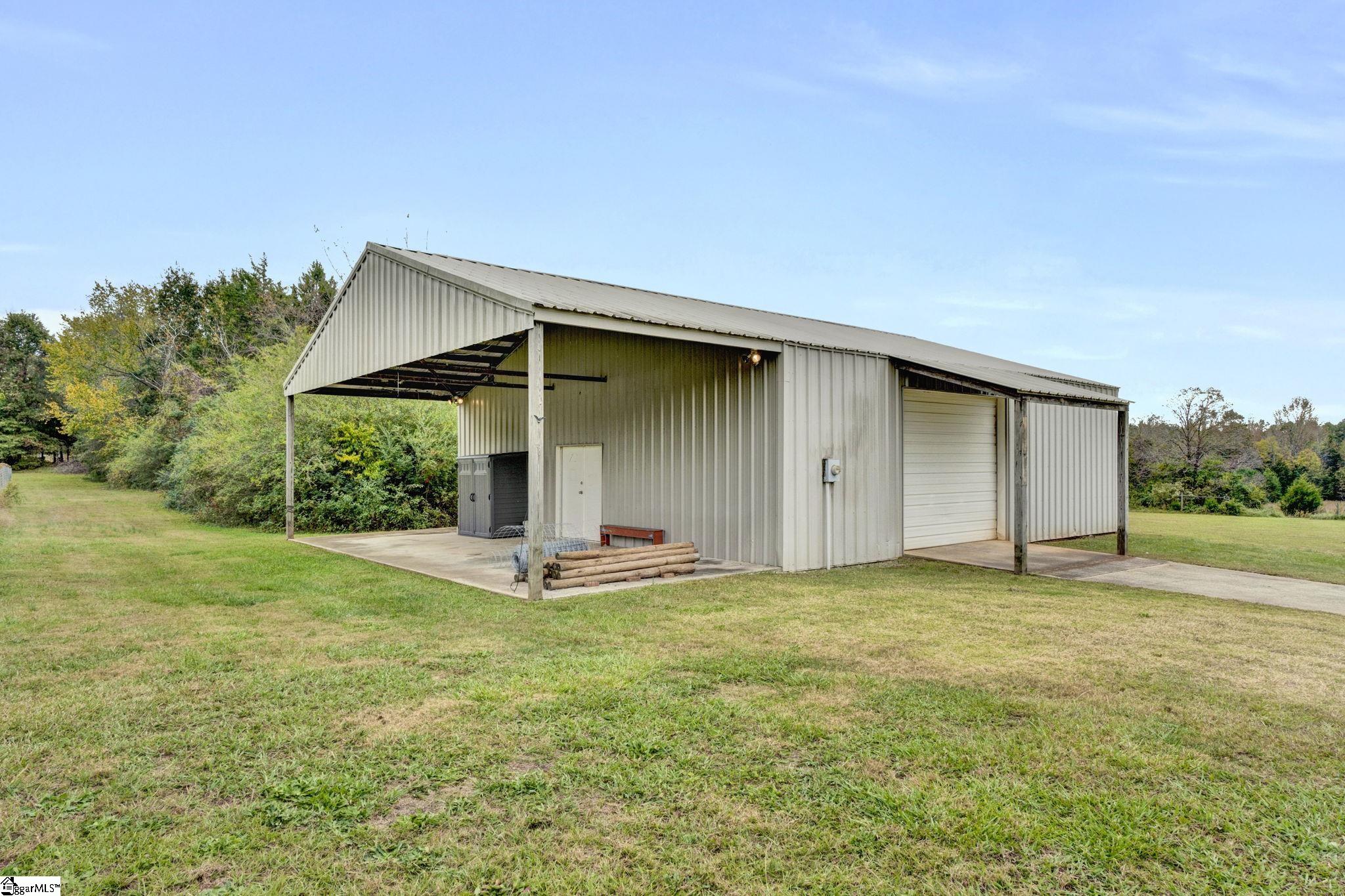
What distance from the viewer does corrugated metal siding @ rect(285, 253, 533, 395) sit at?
7.69 metres

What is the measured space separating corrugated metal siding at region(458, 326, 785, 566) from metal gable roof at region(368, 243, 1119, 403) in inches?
27.3

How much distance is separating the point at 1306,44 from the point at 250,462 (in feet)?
67.3

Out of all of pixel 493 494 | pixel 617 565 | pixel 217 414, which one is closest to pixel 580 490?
pixel 493 494

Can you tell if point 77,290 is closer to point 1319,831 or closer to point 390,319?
point 390,319

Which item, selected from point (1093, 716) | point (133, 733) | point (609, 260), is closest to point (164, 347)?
point (609, 260)

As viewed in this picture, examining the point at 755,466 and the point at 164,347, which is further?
the point at 164,347

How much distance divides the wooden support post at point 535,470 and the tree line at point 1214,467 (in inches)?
819

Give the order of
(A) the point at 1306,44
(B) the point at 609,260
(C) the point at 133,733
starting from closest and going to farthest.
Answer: (C) the point at 133,733, (A) the point at 1306,44, (B) the point at 609,260

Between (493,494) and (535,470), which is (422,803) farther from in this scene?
(493,494)

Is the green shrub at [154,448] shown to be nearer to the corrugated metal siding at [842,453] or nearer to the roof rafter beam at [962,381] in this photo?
the corrugated metal siding at [842,453]

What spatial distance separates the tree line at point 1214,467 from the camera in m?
20.1

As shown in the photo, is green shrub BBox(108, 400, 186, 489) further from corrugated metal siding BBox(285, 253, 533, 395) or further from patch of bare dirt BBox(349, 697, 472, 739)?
patch of bare dirt BBox(349, 697, 472, 739)

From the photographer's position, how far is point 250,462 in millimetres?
14633

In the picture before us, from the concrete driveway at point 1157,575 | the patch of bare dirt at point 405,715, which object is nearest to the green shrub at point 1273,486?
the concrete driveway at point 1157,575
